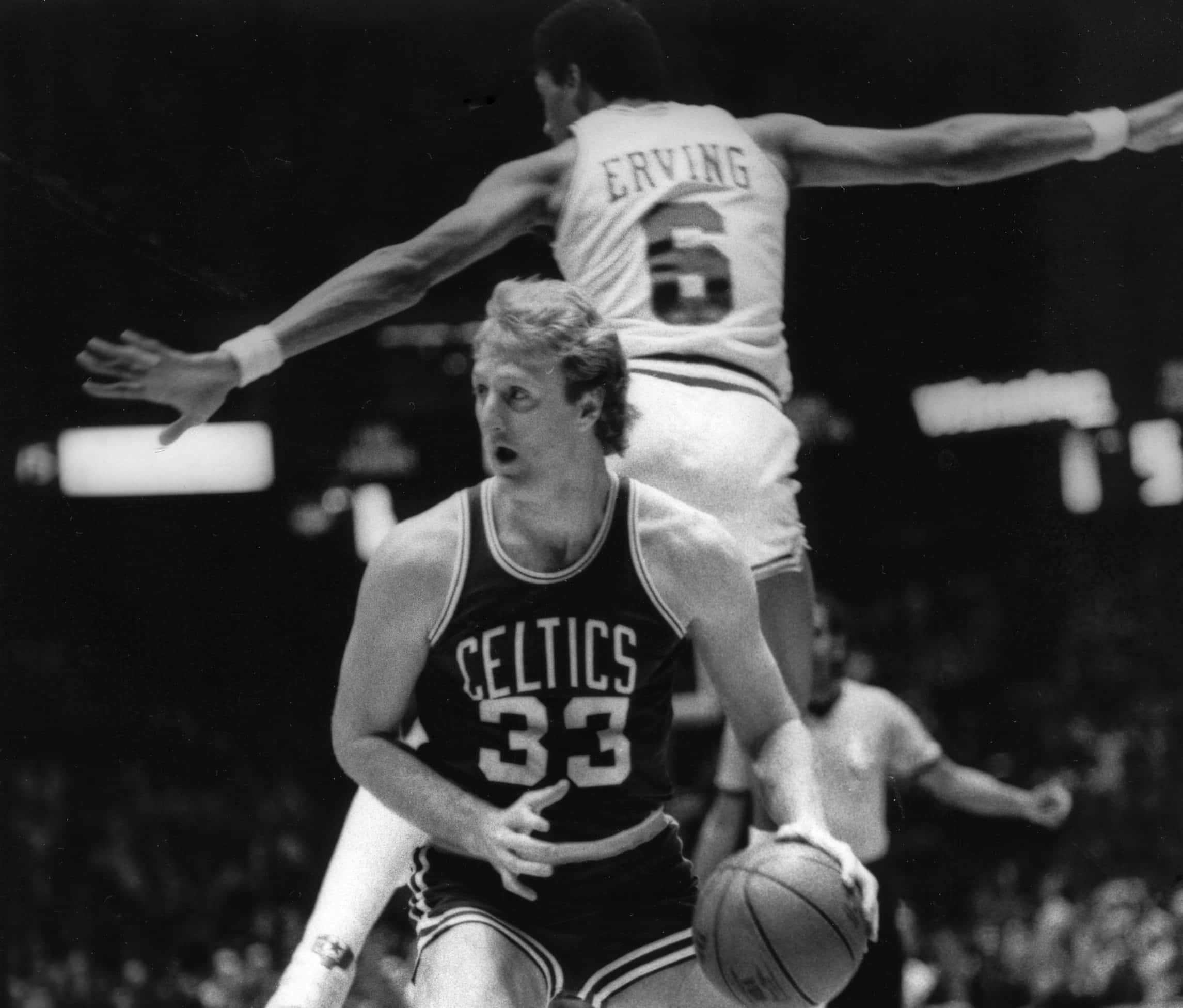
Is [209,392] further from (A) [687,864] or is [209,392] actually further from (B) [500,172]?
(A) [687,864]

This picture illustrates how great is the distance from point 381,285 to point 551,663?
4.83 feet

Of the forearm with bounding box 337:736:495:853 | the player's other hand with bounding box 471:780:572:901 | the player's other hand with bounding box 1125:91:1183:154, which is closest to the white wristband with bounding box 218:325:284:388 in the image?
the forearm with bounding box 337:736:495:853

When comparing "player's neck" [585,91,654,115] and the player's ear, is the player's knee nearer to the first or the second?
the player's ear

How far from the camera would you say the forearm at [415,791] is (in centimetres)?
297

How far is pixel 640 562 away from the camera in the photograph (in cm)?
310

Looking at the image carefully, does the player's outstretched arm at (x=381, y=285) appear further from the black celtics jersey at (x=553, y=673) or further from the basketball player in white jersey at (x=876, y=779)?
the basketball player in white jersey at (x=876, y=779)

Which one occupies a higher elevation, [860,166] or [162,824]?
[860,166]

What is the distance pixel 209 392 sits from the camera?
3.94 m

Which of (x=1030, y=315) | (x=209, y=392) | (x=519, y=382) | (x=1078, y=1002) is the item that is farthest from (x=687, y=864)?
(x=1078, y=1002)

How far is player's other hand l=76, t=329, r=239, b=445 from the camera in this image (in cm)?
376

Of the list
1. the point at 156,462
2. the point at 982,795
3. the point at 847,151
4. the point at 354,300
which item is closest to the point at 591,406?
the point at 354,300

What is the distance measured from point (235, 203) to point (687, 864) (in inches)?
98.2

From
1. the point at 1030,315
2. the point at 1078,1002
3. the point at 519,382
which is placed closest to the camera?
the point at 519,382

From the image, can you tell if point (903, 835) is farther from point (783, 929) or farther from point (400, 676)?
point (400, 676)
